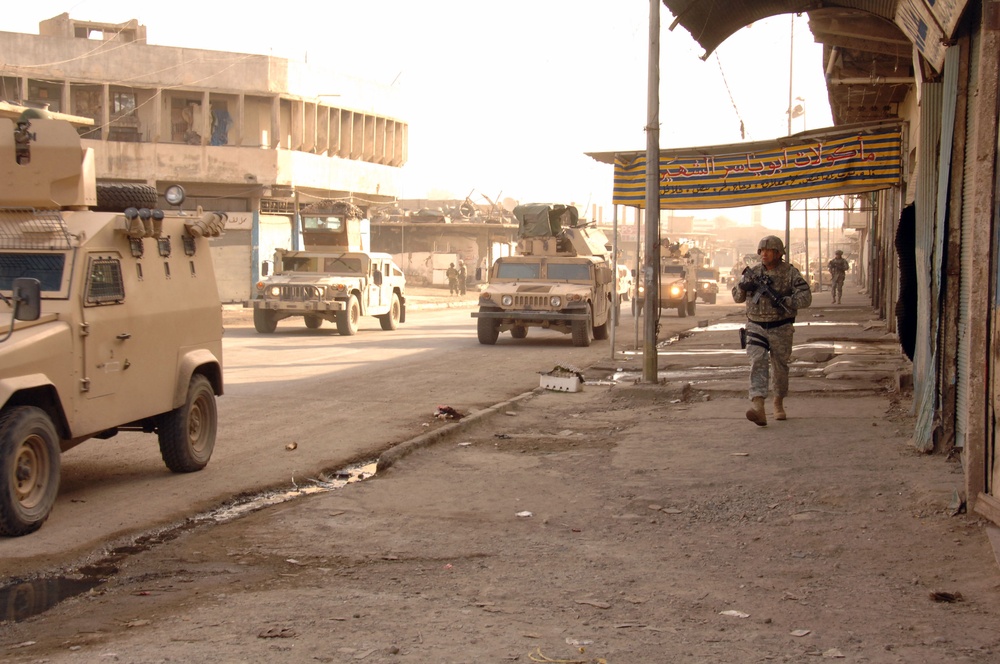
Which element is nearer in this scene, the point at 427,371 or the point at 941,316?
the point at 941,316

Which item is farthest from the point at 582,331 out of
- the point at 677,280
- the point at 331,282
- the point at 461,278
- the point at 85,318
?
the point at 461,278

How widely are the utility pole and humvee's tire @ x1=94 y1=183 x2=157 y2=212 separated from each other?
242 inches

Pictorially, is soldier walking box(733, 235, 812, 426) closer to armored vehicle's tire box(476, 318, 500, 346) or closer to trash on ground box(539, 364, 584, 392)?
trash on ground box(539, 364, 584, 392)

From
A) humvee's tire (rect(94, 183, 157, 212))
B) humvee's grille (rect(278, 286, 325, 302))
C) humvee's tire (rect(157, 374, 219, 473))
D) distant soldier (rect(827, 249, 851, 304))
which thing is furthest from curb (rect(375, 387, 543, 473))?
distant soldier (rect(827, 249, 851, 304))

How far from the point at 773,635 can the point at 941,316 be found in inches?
148

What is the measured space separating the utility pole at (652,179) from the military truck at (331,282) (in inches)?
458

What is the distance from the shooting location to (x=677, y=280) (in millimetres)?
31953

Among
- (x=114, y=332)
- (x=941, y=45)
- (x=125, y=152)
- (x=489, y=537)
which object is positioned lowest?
(x=489, y=537)

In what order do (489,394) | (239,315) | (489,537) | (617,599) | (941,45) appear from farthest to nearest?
(239,315)
(489,394)
(941,45)
(489,537)
(617,599)

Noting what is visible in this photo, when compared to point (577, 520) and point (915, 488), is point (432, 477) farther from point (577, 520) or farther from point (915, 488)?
point (915, 488)

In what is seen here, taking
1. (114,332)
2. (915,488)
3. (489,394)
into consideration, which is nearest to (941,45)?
(915,488)

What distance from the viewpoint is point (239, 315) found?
105ft

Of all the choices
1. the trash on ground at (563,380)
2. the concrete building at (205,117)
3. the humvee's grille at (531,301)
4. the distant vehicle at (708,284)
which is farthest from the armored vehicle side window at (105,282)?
the distant vehicle at (708,284)

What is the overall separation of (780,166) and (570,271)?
732 centimetres
